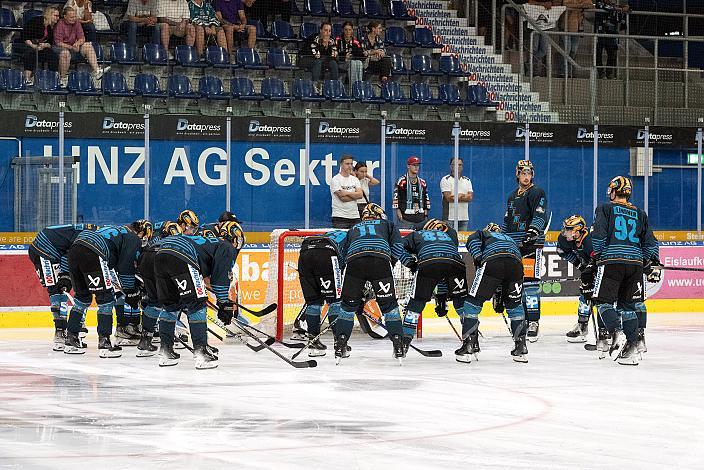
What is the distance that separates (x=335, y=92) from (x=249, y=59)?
130cm

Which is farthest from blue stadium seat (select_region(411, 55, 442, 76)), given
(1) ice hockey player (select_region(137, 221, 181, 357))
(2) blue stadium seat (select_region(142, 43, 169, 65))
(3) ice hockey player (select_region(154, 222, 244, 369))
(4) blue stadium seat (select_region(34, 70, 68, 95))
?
(3) ice hockey player (select_region(154, 222, 244, 369))

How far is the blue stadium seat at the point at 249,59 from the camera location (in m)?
17.1

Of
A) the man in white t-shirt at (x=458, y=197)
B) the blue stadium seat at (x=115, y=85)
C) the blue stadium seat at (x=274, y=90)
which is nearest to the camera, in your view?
the man in white t-shirt at (x=458, y=197)

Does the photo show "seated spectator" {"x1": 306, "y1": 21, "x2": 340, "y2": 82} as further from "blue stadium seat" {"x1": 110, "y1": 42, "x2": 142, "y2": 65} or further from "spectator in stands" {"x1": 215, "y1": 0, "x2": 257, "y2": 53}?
"blue stadium seat" {"x1": 110, "y1": 42, "x2": 142, "y2": 65}

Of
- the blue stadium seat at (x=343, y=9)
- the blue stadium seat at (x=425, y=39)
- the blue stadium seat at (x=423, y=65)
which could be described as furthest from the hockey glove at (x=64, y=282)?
the blue stadium seat at (x=425, y=39)

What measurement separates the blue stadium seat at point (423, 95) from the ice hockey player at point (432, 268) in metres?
6.60

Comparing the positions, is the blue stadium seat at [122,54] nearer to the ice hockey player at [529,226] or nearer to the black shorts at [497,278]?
the ice hockey player at [529,226]

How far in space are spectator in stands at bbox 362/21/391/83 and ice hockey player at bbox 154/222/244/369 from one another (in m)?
7.88

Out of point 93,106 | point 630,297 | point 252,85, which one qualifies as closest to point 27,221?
point 93,106

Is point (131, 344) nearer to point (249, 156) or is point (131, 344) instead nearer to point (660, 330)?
point (249, 156)

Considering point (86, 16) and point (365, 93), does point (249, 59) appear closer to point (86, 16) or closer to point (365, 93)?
point (365, 93)

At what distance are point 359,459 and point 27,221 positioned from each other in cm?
822

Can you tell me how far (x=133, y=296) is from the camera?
37.6ft

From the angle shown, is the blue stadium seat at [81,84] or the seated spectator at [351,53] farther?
the seated spectator at [351,53]
